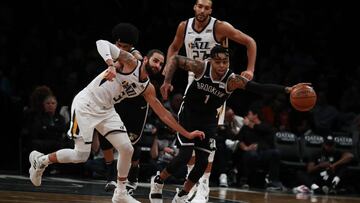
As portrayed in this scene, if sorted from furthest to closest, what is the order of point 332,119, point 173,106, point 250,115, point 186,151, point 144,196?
point 332,119
point 250,115
point 173,106
point 144,196
point 186,151

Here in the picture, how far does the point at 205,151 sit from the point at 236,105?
7.06 m

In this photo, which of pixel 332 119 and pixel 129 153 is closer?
pixel 129 153

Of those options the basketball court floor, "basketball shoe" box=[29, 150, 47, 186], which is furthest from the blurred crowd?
"basketball shoe" box=[29, 150, 47, 186]

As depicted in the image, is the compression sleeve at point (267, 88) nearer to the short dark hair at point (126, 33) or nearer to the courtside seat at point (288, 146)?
the short dark hair at point (126, 33)

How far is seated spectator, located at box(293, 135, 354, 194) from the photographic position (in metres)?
13.9

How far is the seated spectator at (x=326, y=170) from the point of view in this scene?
45.5 ft

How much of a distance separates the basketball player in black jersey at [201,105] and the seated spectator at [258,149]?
507 centimetres

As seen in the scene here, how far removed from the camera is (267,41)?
1711 centimetres

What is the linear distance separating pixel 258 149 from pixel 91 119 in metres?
6.23

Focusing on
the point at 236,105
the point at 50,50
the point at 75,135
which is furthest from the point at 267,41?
the point at 75,135

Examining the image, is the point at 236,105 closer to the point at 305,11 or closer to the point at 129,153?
the point at 305,11

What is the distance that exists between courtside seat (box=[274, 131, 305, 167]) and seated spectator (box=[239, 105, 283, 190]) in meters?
0.63

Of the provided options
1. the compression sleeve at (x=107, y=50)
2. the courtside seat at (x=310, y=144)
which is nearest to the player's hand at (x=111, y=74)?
the compression sleeve at (x=107, y=50)

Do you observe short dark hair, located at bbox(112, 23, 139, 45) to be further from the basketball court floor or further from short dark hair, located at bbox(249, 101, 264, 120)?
short dark hair, located at bbox(249, 101, 264, 120)
